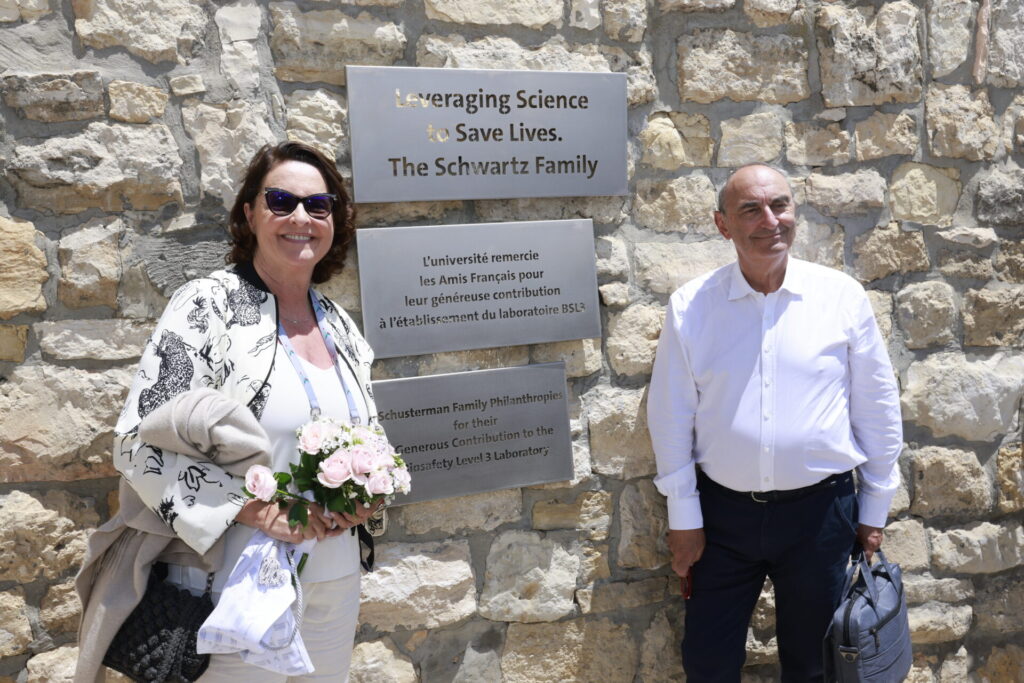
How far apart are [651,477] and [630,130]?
1191 millimetres

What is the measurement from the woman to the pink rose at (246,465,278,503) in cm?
9

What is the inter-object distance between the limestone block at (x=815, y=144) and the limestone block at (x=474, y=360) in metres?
1.22

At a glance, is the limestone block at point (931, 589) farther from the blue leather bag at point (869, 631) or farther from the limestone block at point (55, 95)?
the limestone block at point (55, 95)

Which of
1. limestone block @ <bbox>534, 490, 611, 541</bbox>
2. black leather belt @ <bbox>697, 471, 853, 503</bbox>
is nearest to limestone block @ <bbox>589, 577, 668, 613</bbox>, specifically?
limestone block @ <bbox>534, 490, 611, 541</bbox>

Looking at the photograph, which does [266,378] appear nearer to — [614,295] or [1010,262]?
[614,295]

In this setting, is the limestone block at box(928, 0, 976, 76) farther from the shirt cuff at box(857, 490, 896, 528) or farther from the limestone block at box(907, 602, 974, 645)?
the limestone block at box(907, 602, 974, 645)

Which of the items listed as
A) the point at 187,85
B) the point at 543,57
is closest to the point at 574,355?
the point at 543,57

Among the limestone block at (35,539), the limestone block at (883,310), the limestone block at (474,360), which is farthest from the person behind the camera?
the limestone block at (883,310)

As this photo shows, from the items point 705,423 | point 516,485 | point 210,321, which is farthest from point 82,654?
point 705,423

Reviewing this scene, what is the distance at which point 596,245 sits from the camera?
9.37 feet

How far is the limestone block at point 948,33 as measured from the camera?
3.15 meters

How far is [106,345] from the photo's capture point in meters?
2.31

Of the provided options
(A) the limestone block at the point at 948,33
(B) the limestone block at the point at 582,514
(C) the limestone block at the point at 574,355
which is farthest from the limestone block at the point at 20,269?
(A) the limestone block at the point at 948,33

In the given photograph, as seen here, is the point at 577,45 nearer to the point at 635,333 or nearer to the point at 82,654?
the point at 635,333
